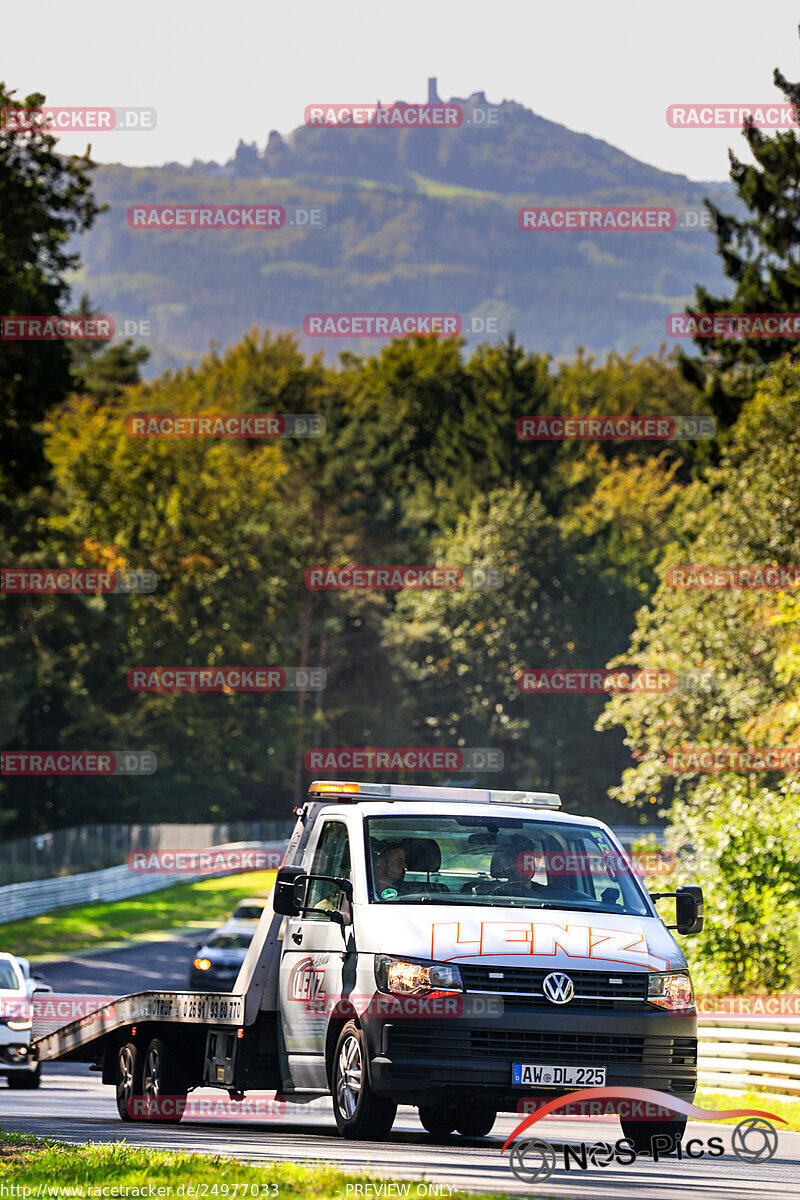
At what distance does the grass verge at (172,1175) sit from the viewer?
7773mm

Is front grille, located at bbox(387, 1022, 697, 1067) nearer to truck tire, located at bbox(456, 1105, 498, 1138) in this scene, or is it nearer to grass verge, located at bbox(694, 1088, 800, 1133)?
truck tire, located at bbox(456, 1105, 498, 1138)

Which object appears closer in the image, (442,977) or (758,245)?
(442,977)

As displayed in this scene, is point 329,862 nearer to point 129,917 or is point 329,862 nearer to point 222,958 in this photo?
point 222,958

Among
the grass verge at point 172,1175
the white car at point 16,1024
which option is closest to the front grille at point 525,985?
the grass verge at point 172,1175

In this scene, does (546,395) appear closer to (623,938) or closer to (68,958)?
(68,958)

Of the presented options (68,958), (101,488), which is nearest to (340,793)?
(68,958)

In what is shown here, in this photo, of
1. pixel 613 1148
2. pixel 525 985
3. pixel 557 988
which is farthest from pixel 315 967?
pixel 613 1148

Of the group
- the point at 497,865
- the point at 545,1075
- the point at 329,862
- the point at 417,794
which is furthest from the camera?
the point at 417,794

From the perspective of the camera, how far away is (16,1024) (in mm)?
18875

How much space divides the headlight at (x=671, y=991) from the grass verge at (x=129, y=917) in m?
33.8

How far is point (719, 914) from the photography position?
20.4 m

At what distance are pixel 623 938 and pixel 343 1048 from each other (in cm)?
173

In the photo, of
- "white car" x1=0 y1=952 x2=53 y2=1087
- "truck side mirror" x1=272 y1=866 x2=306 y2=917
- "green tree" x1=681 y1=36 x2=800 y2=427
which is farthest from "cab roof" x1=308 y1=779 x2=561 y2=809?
"green tree" x1=681 y1=36 x2=800 y2=427

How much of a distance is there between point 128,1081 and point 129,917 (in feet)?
138
